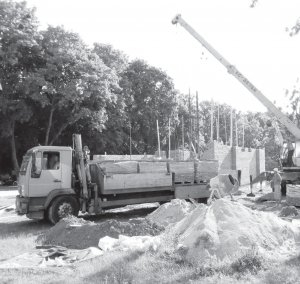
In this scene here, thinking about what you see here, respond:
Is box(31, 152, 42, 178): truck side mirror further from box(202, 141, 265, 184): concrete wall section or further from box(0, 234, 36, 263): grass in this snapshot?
box(202, 141, 265, 184): concrete wall section

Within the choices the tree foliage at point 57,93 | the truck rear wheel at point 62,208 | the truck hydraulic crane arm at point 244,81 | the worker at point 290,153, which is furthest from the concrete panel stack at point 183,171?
the tree foliage at point 57,93

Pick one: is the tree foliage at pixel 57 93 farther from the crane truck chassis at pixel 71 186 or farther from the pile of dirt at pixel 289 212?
the pile of dirt at pixel 289 212

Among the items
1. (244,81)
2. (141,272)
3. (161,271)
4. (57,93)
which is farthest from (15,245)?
(57,93)

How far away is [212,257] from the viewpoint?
7.25m

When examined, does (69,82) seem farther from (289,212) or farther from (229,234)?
(229,234)

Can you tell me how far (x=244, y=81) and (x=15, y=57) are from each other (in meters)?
18.7

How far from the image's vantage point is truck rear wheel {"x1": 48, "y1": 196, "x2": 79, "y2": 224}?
42.9 feet

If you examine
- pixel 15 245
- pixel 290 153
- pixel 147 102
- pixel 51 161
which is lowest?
pixel 15 245

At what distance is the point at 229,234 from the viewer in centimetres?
815

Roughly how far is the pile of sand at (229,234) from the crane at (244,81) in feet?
28.5

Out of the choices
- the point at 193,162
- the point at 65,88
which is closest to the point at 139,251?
the point at 193,162

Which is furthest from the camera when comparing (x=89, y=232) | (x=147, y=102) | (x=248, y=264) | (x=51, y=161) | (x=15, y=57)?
(x=147, y=102)

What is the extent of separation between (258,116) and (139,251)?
91971 mm

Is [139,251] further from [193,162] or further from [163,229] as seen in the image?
[193,162]
